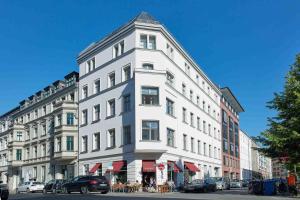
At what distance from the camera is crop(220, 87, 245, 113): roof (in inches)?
3199

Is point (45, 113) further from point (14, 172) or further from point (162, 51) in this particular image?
point (162, 51)

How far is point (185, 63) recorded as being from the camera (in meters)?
55.9

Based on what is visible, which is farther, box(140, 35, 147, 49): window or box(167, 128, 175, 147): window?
box(167, 128, 175, 147): window

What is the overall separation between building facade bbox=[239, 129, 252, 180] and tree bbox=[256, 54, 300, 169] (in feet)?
216

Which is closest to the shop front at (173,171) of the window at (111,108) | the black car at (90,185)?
the window at (111,108)

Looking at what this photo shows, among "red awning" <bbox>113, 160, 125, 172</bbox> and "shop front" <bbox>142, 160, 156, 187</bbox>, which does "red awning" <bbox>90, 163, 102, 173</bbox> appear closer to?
"red awning" <bbox>113, 160, 125, 172</bbox>

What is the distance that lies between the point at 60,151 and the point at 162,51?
19.1m

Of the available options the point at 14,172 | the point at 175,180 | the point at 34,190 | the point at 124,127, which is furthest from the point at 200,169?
the point at 14,172

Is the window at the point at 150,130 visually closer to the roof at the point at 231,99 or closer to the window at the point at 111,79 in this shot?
the window at the point at 111,79

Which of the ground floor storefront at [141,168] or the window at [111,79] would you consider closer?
the ground floor storefront at [141,168]

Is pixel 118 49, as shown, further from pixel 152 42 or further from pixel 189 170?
pixel 189 170

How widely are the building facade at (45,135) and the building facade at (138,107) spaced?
214 centimetres

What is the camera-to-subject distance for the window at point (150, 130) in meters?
43.4

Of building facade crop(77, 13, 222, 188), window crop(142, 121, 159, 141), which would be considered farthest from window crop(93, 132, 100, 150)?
window crop(142, 121, 159, 141)
